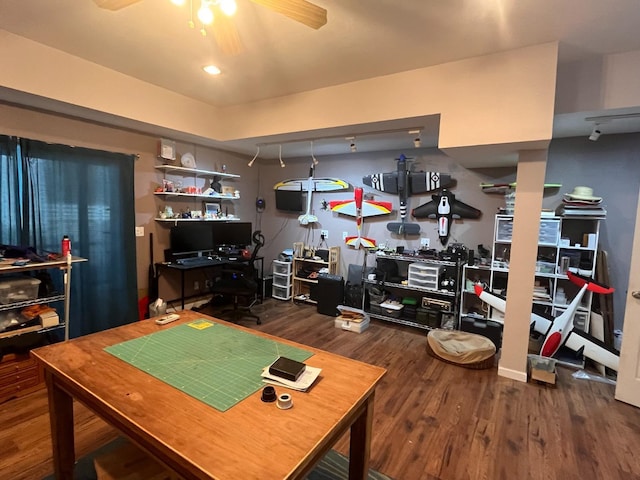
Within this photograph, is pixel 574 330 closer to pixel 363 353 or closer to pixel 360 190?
pixel 363 353

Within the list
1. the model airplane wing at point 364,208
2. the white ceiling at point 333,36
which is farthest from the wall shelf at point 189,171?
the model airplane wing at point 364,208

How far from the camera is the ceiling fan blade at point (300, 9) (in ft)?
4.83

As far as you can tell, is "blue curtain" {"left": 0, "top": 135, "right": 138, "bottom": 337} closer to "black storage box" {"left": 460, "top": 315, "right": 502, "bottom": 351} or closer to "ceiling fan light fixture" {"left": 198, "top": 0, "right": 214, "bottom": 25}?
"ceiling fan light fixture" {"left": 198, "top": 0, "right": 214, "bottom": 25}

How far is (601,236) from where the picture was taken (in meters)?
3.37

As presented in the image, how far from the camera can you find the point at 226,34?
1748mm

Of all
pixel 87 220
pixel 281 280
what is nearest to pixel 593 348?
pixel 281 280

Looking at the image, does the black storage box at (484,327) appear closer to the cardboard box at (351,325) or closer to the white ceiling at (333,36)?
the cardboard box at (351,325)

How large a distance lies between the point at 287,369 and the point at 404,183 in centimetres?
341

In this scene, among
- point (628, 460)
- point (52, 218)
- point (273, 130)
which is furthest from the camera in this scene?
point (273, 130)

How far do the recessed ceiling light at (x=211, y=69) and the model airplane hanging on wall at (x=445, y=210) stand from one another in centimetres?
286

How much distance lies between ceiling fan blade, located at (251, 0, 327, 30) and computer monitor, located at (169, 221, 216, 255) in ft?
10.2

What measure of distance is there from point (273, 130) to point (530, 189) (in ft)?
8.39

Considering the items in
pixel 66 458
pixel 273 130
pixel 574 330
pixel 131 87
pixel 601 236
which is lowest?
pixel 66 458

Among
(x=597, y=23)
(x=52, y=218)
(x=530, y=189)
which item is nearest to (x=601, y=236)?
(x=530, y=189)
